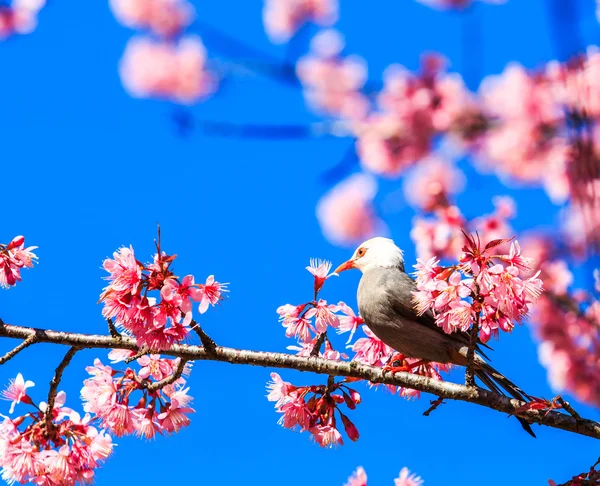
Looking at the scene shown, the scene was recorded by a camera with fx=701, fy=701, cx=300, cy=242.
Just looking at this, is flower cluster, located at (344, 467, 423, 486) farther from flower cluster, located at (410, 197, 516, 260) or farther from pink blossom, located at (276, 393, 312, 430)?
flower cluster, located at (410, 197, 516, 260)

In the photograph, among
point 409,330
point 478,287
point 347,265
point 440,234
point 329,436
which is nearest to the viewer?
point 478,287

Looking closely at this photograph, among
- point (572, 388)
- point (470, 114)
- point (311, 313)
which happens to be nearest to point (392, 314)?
point (311, 313)

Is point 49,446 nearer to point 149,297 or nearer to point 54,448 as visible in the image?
point 54,448

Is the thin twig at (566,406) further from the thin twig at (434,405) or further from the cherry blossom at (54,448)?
the cherry blossom at (54,448)

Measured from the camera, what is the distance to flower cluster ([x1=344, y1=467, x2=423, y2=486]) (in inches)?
188

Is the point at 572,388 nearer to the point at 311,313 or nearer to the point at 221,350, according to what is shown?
the point at 311,313

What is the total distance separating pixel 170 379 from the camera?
4453 millimetres

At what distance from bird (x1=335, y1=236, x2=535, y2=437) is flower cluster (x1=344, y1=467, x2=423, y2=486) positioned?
79 centimetres

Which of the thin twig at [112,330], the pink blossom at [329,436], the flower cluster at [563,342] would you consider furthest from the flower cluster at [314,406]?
the flower cluster at [563,342]

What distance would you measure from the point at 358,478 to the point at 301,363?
3.38 ft

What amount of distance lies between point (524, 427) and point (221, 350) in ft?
6.38

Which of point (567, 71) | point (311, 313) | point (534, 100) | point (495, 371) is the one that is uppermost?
point (534, 100)

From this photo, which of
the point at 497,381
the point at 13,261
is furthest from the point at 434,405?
the point at 13,261

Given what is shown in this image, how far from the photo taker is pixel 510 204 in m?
7.38
